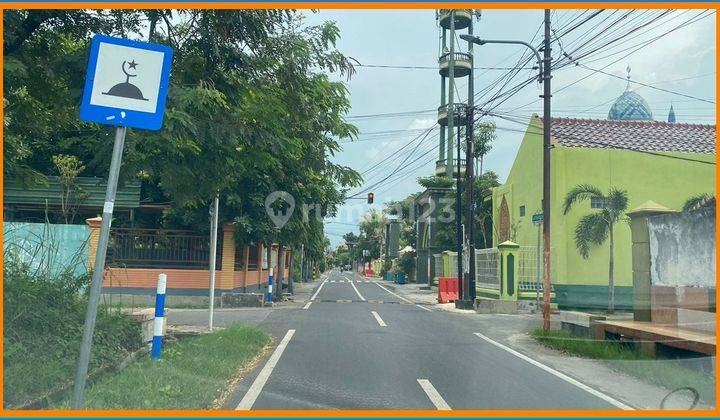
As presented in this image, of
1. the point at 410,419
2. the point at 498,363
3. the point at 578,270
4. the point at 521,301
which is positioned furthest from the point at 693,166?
the point at 410,419

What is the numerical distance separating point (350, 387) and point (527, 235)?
2120 centimetres

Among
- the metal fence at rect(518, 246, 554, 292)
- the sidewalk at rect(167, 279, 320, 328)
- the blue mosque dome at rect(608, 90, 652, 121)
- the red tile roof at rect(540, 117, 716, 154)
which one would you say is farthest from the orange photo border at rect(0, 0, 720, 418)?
the blue mosque dome at rect(608, 90, 652, 121)

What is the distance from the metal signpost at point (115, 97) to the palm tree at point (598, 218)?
62.8ft

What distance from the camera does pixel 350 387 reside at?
→ 7.39 meters

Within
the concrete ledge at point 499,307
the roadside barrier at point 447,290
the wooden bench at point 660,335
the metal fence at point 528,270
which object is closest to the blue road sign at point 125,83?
the wooden bench at point 660,335

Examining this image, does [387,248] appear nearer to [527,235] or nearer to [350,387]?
[527,235]

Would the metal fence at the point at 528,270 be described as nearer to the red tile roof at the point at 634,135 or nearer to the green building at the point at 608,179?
the green building at the point at 608,179

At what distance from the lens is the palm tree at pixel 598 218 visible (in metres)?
21.5

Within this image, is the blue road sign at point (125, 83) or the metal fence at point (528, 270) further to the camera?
the metal fence at point (528, 270)

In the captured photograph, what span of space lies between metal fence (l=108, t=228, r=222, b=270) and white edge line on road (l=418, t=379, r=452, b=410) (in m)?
14.5

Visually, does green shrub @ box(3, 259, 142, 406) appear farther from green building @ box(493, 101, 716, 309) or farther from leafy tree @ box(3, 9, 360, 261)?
green building @ box(493, 101, 716, 309)

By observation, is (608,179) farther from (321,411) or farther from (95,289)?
(95,289)

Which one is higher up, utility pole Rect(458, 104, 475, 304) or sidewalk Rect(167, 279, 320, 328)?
utility pole Rect(458, 104, 475, 304)

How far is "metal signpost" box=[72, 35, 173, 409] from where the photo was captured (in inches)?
179
